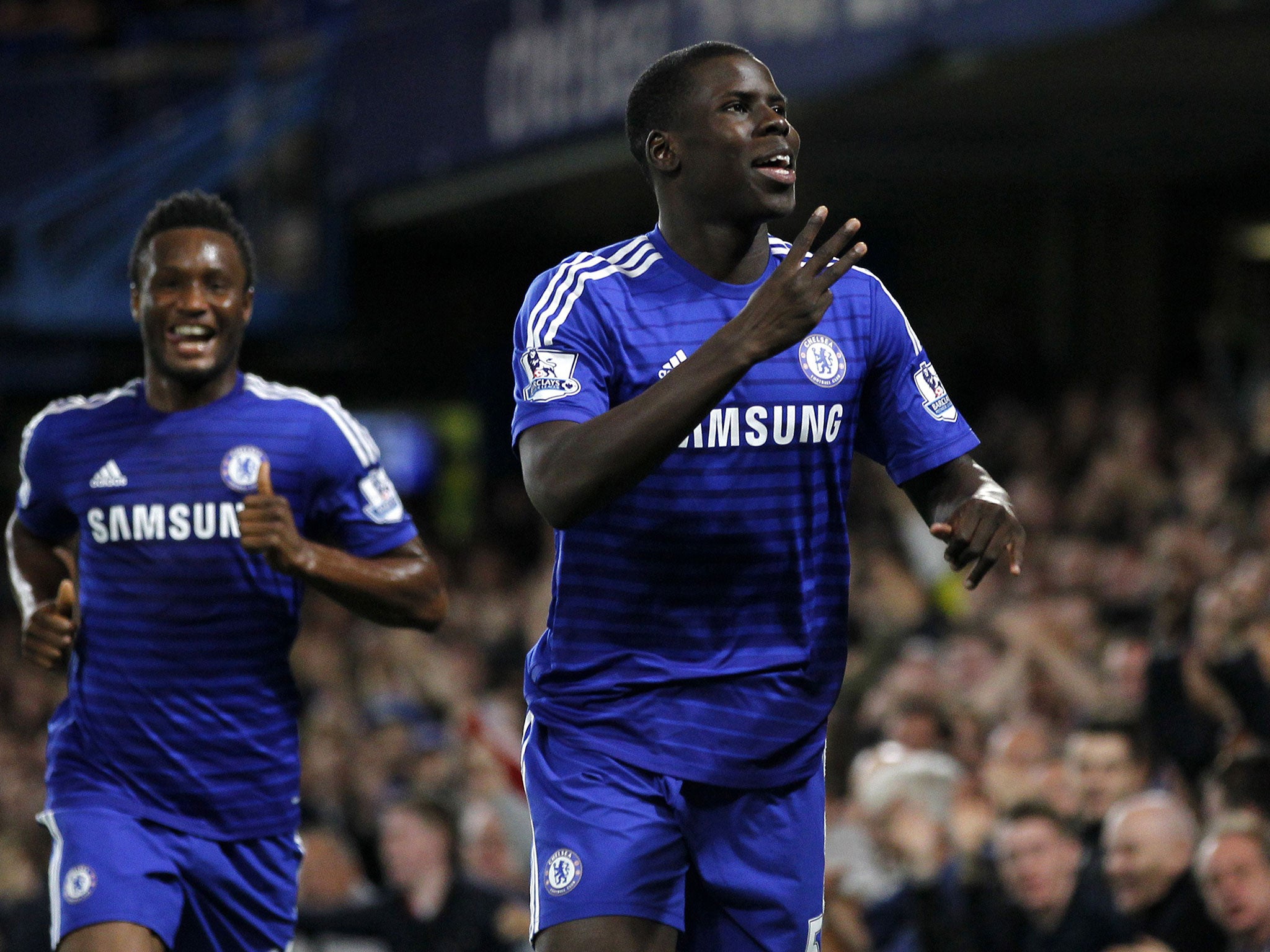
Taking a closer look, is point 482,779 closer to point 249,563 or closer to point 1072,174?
point 249,563

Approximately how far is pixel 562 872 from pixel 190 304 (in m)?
1.68

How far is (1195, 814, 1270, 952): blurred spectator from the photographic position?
16.9 ft

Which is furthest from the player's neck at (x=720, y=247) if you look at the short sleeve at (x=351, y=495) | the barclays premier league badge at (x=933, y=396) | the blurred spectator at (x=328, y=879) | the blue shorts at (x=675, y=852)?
the blurred spectator at (x=328, y=879)

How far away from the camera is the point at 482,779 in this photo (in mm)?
8766

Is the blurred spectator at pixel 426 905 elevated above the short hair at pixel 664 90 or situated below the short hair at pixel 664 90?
below

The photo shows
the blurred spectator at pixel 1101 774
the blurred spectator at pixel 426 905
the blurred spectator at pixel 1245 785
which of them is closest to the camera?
the blurred spectator at pixel 1245 785

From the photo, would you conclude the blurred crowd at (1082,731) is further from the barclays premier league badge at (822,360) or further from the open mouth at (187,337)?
the open mouth at (187,337)

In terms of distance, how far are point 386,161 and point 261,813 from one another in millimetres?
10158

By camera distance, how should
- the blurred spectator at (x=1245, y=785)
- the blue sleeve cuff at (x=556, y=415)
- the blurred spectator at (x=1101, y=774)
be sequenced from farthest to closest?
the blurred spectator at (x=1101, y=774)
the blurred spectator at (x=1245, y=785)
the blue sleeve cuff at (x=556, y=415)

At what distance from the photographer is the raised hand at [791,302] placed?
3100 millimetres

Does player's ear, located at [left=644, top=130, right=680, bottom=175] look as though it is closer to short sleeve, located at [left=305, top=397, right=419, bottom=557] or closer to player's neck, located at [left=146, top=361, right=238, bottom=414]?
short sleeve, located at [left=305, top=397, right=419, bottom=557]

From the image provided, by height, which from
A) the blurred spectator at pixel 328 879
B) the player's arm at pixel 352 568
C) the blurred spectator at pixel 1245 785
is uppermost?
the player's arm at pixel 352 568

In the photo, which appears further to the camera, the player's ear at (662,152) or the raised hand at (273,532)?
the raised hand at (273,532)

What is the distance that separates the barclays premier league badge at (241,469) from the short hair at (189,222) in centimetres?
41
